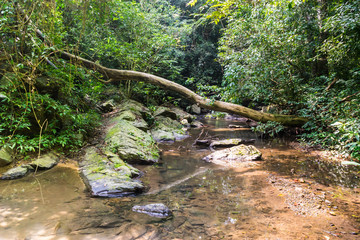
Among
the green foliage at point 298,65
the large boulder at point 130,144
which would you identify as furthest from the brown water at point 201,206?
the green foliage at point 298,65

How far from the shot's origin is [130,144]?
17.1 feet

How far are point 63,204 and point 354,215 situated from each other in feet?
12.5

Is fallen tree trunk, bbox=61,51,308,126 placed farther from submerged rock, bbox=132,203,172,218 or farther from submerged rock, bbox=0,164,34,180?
submerged rock, bbox=132,203,172,218

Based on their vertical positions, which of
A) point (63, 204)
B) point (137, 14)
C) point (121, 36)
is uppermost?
point (137, 14)

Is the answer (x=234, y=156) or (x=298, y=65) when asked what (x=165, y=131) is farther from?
(x=298, y=65)

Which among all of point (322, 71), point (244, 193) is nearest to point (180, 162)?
point (244, 193)

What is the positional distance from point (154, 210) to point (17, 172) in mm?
2681

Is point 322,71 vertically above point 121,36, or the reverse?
point 121,36

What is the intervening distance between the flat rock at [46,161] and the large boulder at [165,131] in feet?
12.6

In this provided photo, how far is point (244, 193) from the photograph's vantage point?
3297 mm

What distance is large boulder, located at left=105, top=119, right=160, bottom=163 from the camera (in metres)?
4.82

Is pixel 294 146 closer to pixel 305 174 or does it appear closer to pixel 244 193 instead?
pixel 305 174

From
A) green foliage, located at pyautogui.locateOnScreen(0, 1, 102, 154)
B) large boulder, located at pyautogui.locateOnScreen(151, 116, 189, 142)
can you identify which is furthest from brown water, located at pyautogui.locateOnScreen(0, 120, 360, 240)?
large boulder, located at pyautogui.locateOnScreen(151, 116, 189, 142)

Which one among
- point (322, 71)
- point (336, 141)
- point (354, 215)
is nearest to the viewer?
point (354, 215)
